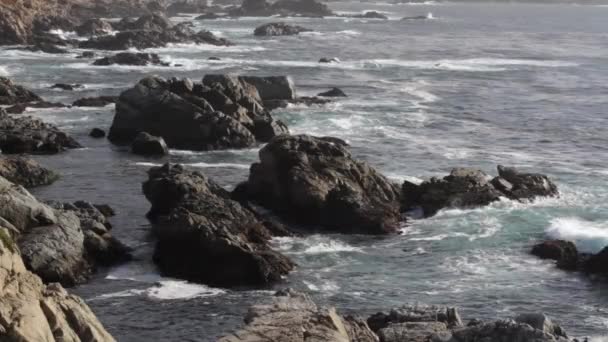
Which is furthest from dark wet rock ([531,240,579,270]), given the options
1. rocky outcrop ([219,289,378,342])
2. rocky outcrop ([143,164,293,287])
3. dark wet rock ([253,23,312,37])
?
dark wet rock ([253,23,312,37])

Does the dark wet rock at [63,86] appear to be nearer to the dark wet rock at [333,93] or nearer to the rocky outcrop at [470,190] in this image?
the dark wet rock at [333,93]

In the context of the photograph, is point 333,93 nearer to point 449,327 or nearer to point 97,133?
point 97,133

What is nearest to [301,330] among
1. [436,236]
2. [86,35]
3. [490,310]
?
[490,310]

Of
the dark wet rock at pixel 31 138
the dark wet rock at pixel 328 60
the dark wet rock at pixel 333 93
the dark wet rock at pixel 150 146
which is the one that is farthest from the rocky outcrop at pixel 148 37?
the dark wet rock at pixel 150 146

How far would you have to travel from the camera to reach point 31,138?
65.2 metres

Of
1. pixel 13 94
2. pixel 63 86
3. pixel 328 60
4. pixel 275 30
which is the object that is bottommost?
pixel 63 86

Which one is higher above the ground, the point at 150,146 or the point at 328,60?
the point at 328,60

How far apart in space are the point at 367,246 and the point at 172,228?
10297 millimetres

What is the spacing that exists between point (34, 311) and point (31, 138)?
139 feet

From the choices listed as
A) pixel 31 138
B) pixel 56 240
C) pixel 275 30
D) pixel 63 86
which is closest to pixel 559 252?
pixel 56 240

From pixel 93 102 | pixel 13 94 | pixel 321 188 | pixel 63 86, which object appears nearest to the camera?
pixel 321 188

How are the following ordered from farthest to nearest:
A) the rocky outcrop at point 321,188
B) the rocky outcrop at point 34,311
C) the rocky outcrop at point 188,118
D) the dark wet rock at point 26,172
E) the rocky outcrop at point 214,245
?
the rocky outcrop at point 188,118
the dark wet rock at point 26,172
the rocky outcrop at point 321,188
the rocky outcrop at point 214,245
the rocky outcrop at point 34,311

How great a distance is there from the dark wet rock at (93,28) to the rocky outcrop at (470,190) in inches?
→ 4018

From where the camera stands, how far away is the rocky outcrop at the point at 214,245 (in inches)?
1623
